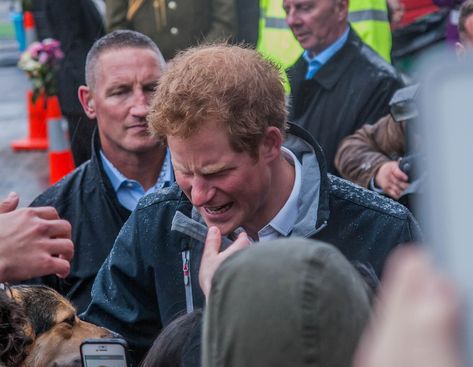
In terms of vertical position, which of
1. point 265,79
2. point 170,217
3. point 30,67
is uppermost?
point 265,79

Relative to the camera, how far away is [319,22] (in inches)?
204

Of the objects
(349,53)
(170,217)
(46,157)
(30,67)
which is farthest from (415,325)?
(46,157)

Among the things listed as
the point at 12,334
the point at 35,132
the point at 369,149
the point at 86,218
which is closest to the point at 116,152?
the point at 86,218

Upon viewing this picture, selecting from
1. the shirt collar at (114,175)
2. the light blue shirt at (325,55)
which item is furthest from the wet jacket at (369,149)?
the shirt collar at (114,175)

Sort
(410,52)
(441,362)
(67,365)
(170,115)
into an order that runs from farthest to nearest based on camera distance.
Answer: (410,52)
(67,365)
(170,115)
(441,362)

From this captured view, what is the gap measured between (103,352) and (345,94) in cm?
257

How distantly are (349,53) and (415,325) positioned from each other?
4.13 meters

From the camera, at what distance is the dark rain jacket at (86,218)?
13.5ft

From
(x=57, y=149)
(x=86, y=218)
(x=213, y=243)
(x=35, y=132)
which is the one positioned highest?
(x=213, y=243)

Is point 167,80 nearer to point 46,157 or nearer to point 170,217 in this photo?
point 170,217

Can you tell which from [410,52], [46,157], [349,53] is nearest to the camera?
[349,53]

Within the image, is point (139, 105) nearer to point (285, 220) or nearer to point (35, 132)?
point (285, 220)

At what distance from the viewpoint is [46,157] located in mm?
10570

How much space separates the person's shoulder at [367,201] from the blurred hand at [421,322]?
6.79 ft
